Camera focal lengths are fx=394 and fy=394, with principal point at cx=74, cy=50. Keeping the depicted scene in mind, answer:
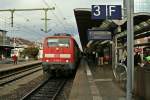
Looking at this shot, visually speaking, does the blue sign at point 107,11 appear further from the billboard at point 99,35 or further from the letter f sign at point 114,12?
the billboard at point 99,35

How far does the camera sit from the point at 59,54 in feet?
88.5

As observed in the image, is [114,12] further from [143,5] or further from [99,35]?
[143,5]

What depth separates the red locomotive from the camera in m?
26.8

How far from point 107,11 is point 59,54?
15.8m

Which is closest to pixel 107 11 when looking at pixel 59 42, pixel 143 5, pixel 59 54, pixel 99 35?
pixel 99 35

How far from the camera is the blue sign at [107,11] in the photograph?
34.9ft

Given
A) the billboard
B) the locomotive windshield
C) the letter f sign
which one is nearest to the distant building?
the billboard

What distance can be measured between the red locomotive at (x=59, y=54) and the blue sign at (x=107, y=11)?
14.9 m

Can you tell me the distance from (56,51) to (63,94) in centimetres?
838

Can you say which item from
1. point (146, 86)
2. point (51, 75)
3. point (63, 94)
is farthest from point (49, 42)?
point (146, 86)

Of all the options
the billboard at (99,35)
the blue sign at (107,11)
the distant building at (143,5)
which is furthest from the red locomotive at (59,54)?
the blue sign at (107,11)

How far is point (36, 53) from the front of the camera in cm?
9350

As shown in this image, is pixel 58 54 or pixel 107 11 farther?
pixel 58 54

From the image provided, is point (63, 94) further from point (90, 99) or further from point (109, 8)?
point (109, 8)
